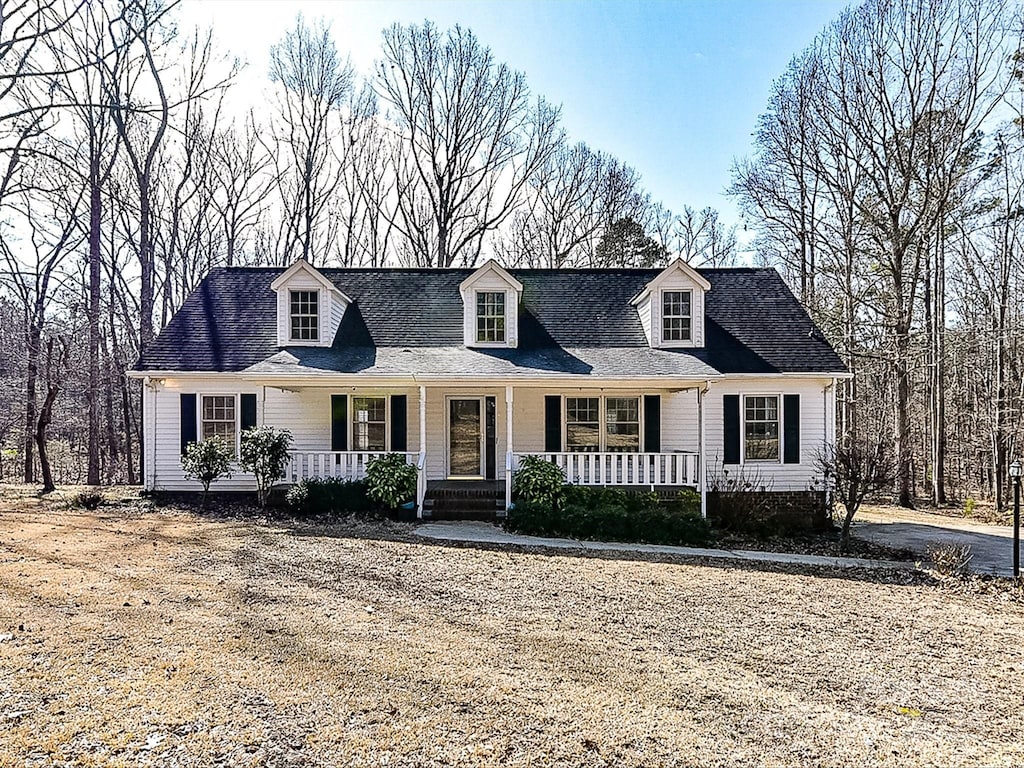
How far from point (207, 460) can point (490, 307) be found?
717 centimetres

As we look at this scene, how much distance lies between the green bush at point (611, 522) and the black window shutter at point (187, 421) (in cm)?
769

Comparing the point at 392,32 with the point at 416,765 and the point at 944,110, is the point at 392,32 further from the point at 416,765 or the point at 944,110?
the point at 416,765

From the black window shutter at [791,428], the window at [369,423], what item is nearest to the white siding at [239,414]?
the window at [369,423]

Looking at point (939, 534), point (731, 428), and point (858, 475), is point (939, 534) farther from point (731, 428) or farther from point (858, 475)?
point (731, 428)

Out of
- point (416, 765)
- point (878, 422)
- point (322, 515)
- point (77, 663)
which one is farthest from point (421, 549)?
point (878, 422)

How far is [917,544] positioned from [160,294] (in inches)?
1104

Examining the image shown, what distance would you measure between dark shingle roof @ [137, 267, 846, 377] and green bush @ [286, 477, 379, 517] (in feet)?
7.94

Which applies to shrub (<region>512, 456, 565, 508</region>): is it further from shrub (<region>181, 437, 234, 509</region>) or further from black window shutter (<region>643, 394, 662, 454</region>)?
shrub (<region>181, 437, 234, 509</region>)

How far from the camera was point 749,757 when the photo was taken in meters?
3.85

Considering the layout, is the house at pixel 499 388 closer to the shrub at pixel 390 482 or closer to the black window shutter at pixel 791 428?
the black window shutter at pixel 791 428

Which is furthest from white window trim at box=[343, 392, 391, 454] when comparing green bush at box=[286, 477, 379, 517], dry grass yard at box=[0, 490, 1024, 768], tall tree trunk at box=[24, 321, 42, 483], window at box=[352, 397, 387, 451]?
tall tree trunk at box=[24, 321, 42, 483]

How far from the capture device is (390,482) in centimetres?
1282

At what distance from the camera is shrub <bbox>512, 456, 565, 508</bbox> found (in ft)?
40.7

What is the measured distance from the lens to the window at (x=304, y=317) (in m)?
15.2
